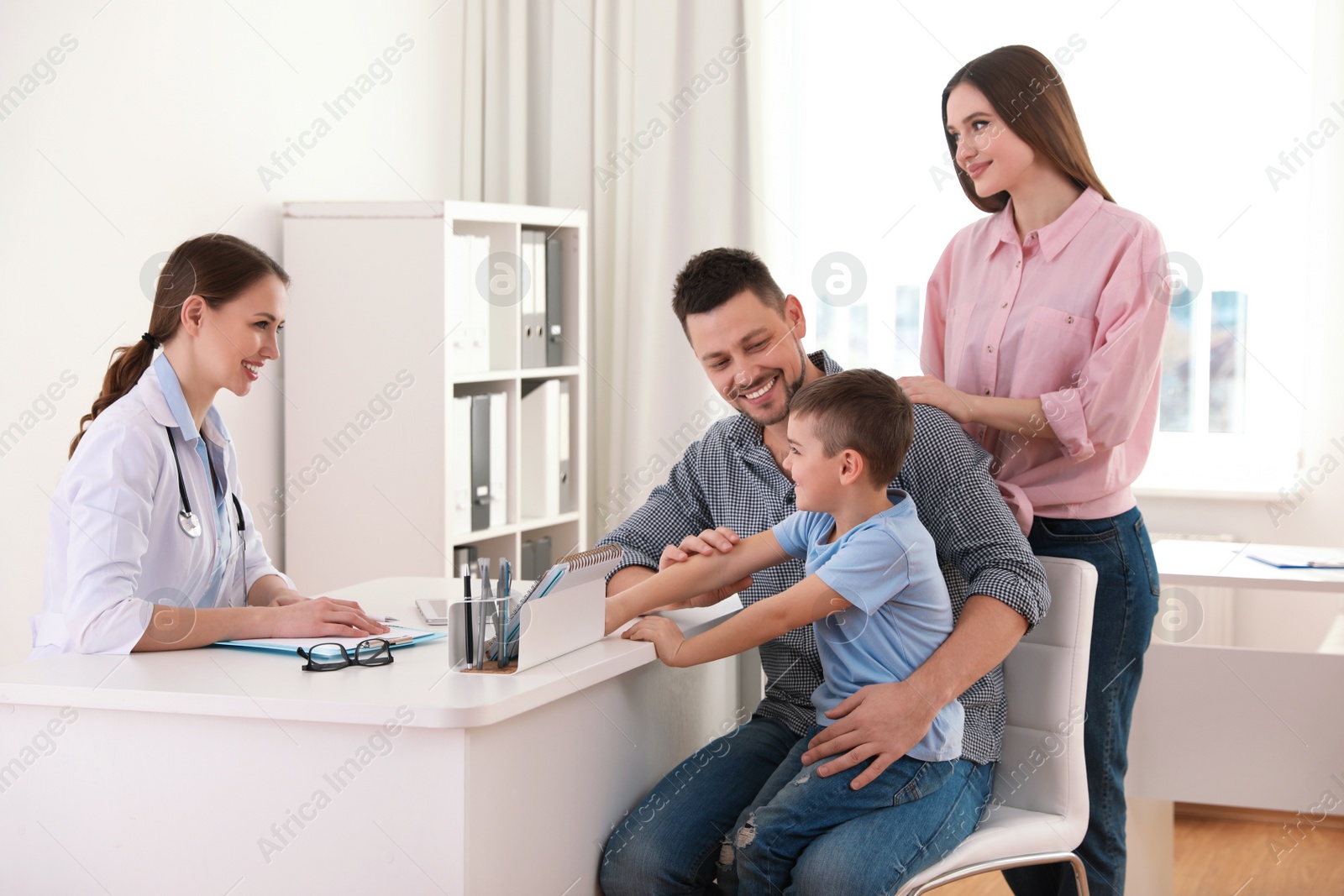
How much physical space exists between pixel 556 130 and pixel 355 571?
158cm

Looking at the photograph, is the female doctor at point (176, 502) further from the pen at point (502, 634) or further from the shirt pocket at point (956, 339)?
the shirt pocket at point (956, 339)

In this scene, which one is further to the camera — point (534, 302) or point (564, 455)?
point (564, 455)

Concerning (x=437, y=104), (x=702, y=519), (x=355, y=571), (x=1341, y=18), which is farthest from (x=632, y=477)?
(x=1341, y=18)

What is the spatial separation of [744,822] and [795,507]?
481 mm

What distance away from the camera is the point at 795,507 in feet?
6.05

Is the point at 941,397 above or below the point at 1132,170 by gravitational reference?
below

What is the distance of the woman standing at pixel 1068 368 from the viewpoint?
183cm

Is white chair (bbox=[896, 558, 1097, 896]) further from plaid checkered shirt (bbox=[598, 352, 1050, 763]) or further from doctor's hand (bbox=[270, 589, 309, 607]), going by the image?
doctor's hand (bbox=[270, 589, 309, 607])

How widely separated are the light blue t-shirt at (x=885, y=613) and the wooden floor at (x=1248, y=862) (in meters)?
1.39

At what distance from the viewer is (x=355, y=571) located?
317cm

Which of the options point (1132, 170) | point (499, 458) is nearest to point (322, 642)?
point (499, 458)

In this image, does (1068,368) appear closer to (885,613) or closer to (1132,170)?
(885,613)

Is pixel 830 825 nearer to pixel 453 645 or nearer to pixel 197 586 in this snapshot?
pixel 453 645

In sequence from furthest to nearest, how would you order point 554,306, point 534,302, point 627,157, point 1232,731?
point 627,157
point 554,306
point 534,302
point 1232,731
